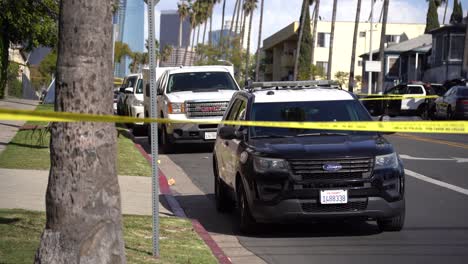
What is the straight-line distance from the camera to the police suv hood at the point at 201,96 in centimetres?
2131

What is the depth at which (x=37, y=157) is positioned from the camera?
1703cm

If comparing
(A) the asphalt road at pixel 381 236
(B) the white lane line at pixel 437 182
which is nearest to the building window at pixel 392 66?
(B) the white lane line at pixel 437 182

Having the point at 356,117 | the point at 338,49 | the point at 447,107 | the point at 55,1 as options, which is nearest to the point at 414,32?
the point at 338,49

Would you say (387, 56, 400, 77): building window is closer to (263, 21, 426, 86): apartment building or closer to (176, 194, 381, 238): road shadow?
(263, 21, 426, 86): apartment building

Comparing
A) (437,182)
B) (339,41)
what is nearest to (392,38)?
(339,41)

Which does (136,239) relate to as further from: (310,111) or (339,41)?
(339,41)

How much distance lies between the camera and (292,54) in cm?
10019

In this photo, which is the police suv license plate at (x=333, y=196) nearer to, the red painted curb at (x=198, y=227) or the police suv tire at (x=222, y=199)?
the red painted curb at (x=198, y=227)

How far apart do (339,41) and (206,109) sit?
76.6 metres

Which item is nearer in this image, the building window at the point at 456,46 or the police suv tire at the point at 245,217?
the police suv tire at the point at 245,217

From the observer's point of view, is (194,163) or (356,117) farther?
(194,163)

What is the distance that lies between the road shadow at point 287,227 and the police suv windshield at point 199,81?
10.5m

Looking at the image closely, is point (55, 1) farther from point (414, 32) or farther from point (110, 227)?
point (414, 32)

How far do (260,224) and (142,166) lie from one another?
7.35 m
